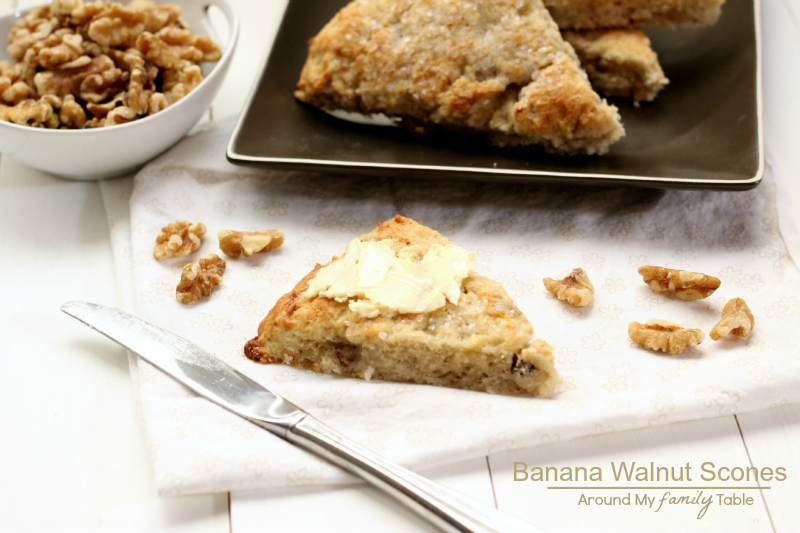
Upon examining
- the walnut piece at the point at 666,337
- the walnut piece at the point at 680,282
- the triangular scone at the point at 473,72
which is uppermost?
the triangular scone at the point at 473,72

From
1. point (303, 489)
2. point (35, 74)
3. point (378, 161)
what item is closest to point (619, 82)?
point (378, 161)

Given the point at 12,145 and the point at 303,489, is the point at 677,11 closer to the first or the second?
the point at 303,489

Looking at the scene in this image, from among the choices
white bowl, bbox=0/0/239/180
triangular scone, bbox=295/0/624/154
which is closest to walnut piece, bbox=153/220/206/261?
white bowl, bbox=0/0/239/180

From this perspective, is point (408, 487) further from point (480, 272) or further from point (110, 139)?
point (110, 139)

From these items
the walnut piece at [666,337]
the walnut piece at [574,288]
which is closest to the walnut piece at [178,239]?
the walnut piece at [574,288]

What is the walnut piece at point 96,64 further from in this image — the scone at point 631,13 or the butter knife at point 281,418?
the scone at point 631,13

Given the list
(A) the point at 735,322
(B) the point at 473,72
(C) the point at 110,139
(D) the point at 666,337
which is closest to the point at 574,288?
(D) the point at 666,337
